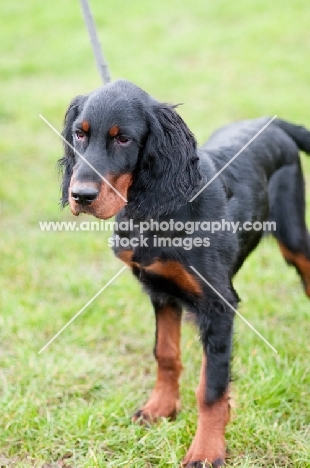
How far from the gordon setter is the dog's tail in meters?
0.69

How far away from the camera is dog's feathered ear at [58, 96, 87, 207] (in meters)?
2.77

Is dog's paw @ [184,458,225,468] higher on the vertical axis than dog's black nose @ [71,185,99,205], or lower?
lower

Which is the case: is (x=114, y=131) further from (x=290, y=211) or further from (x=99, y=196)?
(x=290, y=211)

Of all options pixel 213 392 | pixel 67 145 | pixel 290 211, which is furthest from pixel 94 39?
pixel 213 392

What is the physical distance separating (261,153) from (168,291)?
1035 millimetres

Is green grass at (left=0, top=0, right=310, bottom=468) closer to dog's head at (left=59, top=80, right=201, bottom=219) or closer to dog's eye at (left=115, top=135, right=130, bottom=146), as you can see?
dog's head at (left=59, top=80, right=201, bottom=219)

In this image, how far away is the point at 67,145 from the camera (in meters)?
2.86

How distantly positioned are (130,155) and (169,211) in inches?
12.1

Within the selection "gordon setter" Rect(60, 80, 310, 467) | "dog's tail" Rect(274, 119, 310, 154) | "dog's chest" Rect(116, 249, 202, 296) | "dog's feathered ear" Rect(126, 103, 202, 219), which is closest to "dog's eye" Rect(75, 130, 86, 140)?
"gordon setter" Rect(60, 80, 310, 467)

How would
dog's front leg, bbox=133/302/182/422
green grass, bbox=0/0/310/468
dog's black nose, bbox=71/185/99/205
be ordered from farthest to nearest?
dog's front leg, bbox=133/302/182/422, green grass, bbox=0/0/310/468, dog's black nose, bbox=71/185/99/205

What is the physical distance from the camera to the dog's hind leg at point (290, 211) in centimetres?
348

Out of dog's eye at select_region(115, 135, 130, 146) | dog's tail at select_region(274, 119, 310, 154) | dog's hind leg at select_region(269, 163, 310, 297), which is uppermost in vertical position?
dog's eye at select_region(115, 135, 130, 146)

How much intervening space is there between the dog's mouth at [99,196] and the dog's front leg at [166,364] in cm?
81

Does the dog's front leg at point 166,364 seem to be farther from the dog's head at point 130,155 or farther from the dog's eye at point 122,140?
the dog's eye at point 122,140
